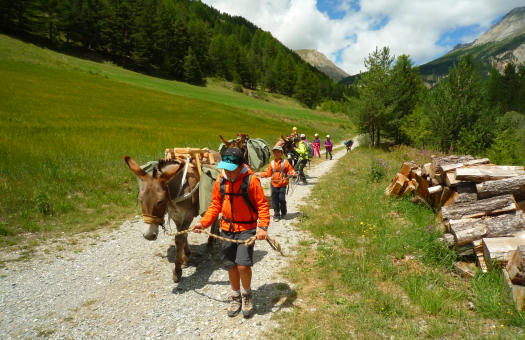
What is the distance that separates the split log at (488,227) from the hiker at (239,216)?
4.01m

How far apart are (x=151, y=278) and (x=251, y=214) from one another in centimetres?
292

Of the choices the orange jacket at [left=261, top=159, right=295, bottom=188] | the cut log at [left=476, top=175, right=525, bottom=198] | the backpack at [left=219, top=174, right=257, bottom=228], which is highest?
the cut log at [left=476, top=175, right=525, bottom=198]

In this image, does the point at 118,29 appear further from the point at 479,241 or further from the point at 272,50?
the point at 479,241

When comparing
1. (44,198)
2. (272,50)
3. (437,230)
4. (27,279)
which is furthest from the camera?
(272,50)

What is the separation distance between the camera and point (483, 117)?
20.7 metres

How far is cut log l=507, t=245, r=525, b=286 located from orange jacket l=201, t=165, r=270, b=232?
3.79 m

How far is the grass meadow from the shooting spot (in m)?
3.70

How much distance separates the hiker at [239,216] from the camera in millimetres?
4109

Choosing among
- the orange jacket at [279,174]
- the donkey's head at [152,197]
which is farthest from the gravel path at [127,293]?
the orange jacket at [279,174]

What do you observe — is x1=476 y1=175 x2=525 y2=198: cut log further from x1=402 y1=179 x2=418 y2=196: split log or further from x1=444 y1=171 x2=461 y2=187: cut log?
x1=402 y1=179 x2=418 y2=196: split log

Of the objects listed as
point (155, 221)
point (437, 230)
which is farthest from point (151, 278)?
point (437, 230)

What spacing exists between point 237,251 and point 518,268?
427cm

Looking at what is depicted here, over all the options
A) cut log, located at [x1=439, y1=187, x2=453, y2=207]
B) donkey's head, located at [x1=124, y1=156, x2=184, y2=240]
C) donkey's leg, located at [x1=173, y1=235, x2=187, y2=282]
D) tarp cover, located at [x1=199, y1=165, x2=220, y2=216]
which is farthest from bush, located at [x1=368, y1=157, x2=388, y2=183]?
donkey's head, located at [x1=124, y1=156, x2=184, y2=240]

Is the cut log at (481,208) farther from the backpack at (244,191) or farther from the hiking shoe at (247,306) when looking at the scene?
the hiking shoe at (247,306)
